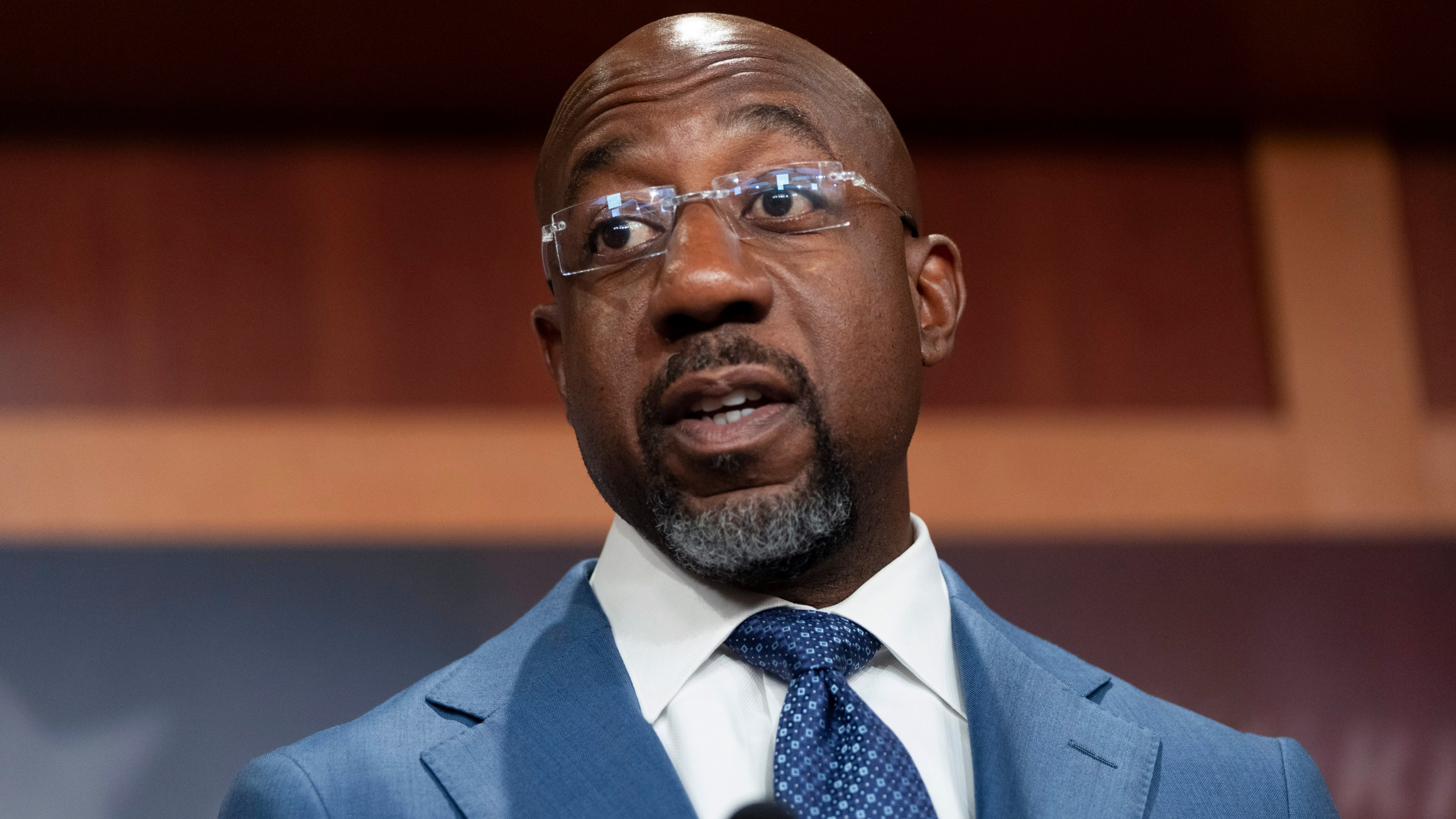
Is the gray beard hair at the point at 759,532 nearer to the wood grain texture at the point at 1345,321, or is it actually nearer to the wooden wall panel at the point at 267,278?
the wooden wall panel at the point at 267,278

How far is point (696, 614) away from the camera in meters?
1.47

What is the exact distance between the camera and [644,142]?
153 cm

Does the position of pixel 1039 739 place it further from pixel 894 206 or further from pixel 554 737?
pixel 894 206

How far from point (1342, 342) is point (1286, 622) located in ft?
2.01

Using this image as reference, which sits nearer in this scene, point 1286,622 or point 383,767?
point 383,767

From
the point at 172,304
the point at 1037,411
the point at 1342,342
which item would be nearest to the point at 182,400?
the point at 172,304

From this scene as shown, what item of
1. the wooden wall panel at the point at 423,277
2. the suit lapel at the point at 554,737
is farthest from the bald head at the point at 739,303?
the wooden wall panel at the point at 423,277

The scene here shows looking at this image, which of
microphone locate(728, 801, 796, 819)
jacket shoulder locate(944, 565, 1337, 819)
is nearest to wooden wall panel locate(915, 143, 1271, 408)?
jacket shoulder locate(944, 565, 1337, 819)

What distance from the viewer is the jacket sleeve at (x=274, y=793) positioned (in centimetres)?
129

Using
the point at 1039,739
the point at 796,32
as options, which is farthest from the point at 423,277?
the point at 1039,739

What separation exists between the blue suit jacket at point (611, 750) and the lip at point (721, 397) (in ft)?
0.83

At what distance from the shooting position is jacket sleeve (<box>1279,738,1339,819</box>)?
61.4 inches

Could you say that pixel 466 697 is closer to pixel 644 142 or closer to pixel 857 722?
pixel 857 722

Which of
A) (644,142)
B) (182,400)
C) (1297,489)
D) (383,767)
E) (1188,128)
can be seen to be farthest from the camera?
(1188,128)
